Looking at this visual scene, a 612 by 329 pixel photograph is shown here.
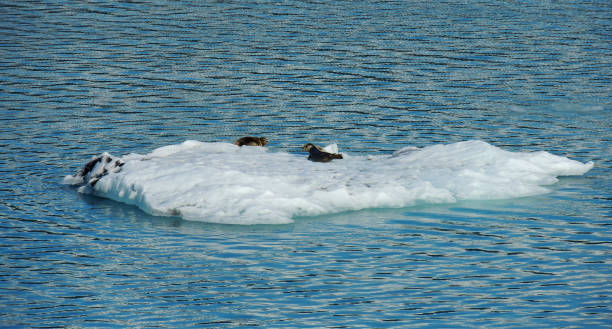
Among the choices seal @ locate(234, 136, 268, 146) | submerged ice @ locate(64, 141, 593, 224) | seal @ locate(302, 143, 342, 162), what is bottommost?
submerged ice @ locate(64, 141, 593, 224)

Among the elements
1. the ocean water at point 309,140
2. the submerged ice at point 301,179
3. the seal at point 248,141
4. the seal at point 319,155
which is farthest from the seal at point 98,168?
the seal at point 319,155

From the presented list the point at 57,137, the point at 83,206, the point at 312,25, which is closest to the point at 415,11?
the point at 312,25

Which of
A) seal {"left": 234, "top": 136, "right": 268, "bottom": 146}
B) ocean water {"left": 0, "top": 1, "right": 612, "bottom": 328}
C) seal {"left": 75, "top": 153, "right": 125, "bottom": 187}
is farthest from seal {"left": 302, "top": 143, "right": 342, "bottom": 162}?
seal {"left": 75, "top": 153, "right": 125, "bottom": 187}

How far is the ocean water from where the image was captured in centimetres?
1326

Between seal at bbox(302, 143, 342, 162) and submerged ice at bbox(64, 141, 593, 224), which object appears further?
seal at bbox(302, 143, 342, 162)

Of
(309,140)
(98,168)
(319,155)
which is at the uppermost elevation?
(309,140)

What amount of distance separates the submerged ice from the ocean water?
0.22 meters

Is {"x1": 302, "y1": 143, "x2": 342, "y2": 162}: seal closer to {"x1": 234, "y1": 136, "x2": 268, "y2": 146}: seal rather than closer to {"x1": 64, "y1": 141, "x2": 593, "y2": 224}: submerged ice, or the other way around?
{"x1": 64, "y1": 141, "x2": 593, "y2": 224}: submerged ice

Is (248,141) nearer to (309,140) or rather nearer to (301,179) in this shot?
(309,140)

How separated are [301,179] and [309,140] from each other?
4.91m

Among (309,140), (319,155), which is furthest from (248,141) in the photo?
(319,155)

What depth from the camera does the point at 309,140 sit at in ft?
76.2

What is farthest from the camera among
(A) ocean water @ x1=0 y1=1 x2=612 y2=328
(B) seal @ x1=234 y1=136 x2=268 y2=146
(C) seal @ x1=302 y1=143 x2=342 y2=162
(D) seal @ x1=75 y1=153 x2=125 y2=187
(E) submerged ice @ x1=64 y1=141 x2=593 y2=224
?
(B) seal @ x1=234 y1=136 x2=268 y2=146

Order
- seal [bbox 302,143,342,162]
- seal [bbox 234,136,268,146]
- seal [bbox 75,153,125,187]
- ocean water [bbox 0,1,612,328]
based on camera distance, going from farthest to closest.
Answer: seal [bbox 234,136,268,146] < seal [bbox 302,143,342,162] < seal [bbox 75,153,125,187] < ocean water [bbox 0,1,612,328]
